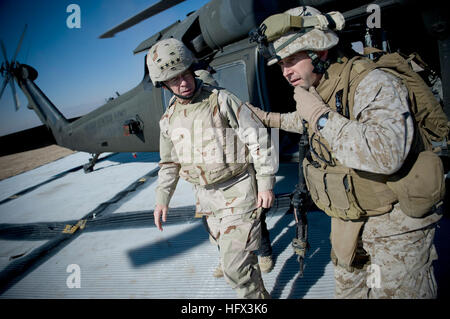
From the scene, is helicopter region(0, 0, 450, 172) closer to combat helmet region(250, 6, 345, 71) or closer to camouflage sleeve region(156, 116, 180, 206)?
combat helmet region(250, 6, 345, 71)

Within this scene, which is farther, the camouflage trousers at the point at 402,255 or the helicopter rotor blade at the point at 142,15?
the helicopter rotor blade at the point at 142,15

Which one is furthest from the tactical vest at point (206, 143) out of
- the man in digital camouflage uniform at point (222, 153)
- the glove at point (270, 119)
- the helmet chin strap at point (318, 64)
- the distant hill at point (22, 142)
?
the distant hill at point (22, 142)

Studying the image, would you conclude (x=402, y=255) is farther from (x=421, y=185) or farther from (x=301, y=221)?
(x=301, y=221)

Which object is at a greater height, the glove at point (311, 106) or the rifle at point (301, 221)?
the glove at point (311, 106)

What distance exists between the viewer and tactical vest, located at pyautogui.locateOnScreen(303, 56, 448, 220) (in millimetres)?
1130


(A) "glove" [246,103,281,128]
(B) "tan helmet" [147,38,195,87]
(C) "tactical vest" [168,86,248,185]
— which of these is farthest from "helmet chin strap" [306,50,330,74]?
(B) "tan helmet" [147,38,195,87]

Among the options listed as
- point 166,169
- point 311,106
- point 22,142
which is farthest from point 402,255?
point 22,142

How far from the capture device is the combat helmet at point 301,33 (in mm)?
1275

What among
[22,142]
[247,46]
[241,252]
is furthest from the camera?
[22,142]

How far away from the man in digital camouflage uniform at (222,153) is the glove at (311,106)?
55 cm

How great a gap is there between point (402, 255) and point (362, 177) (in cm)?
44

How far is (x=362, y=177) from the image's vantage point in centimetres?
130

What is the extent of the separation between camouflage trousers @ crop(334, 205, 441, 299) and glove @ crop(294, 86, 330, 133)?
64 centimetres

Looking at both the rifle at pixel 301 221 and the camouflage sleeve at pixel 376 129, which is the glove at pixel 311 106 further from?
the rifle at pixel 301 221
